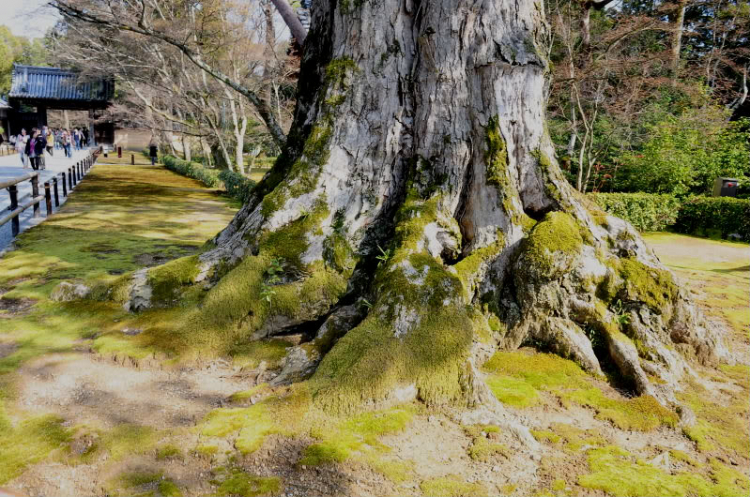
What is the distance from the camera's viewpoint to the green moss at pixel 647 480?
8.66 feet

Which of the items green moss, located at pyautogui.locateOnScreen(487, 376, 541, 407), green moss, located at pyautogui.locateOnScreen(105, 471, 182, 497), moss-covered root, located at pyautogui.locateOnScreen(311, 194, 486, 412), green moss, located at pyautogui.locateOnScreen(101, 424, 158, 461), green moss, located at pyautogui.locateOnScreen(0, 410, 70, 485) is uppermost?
moss-covered root, located at pyautogui.locateOnScreen(311, 194, 486, 412)

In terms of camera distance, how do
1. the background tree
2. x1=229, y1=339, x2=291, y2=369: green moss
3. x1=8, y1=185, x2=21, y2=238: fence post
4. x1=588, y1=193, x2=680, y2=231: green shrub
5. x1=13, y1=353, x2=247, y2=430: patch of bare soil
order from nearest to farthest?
x1=13, y1=353, x2=247, y2=430: patch of bare soil < x1=229, y1=339, x2=291, y2=369: green moss < the background tree < x1=8, y1=185, x2=21, y2=238: fence post < x1=588, y1=193, x2=680, y2=231: green shrub

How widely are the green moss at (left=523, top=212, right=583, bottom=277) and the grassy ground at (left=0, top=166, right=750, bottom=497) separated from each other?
2.37 ft

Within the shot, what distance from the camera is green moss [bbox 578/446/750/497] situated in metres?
2.64

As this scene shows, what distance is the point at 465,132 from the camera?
436 centimetres

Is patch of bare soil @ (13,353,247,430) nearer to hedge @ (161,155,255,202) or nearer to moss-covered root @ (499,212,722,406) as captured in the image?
moss-covered root @ (499,212,722,406)

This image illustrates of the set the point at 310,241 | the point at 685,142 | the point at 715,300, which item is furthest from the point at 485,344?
the point at 685,142

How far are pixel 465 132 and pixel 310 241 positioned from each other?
1.62 m

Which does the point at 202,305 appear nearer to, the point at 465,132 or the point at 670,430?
the point at 465,132

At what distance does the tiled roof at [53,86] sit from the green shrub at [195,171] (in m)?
5.99

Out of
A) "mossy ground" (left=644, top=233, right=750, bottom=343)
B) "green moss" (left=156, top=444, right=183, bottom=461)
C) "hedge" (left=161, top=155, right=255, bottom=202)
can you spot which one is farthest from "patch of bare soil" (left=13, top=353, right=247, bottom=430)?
"hedge" (left=161, top=155, right=255, bottom=202)

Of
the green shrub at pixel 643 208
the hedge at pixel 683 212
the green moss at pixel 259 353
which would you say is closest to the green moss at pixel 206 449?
the green moss at pixel 259 353

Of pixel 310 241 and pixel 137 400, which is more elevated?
pixel 310 241

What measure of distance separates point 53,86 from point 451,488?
38.5m
